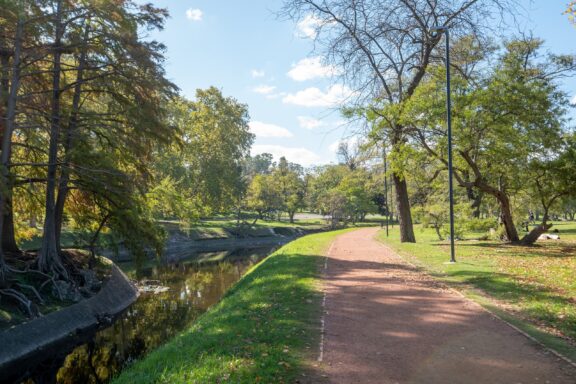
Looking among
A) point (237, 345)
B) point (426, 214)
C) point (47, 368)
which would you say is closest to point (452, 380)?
point (237, 345)

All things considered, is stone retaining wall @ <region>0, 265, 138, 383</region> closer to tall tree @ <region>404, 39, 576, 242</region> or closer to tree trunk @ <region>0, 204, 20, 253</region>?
tree trunk @ <region>0, 204, 20, 253</region>

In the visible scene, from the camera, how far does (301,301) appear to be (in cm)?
1032

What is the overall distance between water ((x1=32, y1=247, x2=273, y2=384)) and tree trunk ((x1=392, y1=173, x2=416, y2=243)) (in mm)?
9726

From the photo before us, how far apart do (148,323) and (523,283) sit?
37.3 feet

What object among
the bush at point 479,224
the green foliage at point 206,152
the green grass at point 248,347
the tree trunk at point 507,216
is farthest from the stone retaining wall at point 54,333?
the green foliage at point 206,152

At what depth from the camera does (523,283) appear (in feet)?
38.0

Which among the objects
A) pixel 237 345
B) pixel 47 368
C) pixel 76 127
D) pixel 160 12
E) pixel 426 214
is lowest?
pixel 47 368

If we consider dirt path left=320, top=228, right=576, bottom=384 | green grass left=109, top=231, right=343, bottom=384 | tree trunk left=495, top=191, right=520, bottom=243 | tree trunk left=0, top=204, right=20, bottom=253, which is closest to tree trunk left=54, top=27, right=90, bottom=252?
tree trunk left=0, top=204, right=20, bottom=253

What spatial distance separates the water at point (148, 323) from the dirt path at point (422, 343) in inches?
217

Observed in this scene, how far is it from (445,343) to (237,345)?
337 centimetres

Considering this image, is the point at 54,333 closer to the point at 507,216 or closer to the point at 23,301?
the point at 23,301

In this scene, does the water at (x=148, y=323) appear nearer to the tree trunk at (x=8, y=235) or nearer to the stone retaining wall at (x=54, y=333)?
the stone retaining wall at (x=54, y=333)

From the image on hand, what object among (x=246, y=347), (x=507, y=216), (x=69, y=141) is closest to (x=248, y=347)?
(x=246, y=347)

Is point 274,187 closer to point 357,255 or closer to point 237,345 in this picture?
point 357,255
